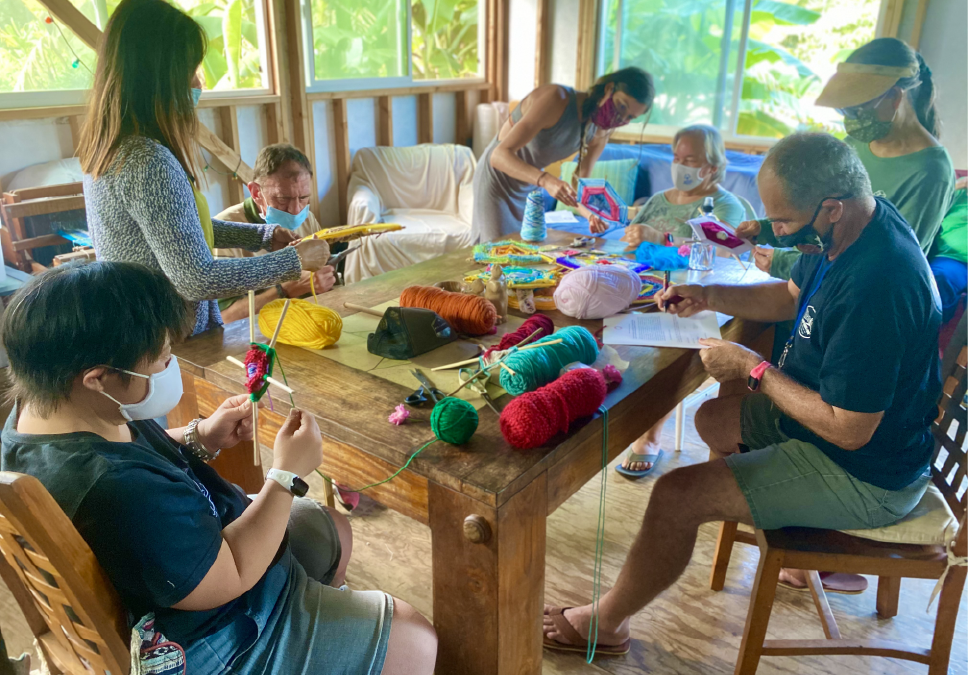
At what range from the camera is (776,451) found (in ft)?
4.95

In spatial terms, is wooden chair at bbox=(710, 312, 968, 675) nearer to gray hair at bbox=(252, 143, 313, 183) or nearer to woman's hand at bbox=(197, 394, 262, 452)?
woman's hand at bbox=(197, 394, 262, 452)

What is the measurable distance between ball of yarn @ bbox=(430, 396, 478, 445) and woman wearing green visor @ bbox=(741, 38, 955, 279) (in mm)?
1750

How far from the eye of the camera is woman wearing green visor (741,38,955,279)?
2.18 m

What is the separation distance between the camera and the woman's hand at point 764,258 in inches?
81.0

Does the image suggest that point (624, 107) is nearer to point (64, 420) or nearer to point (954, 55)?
point (64, 420)

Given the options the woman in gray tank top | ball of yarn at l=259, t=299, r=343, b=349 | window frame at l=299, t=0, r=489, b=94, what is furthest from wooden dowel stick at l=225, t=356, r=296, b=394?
window frame at l=299, t=0, r=489, b=94

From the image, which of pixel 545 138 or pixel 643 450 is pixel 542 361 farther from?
pixel 545 138

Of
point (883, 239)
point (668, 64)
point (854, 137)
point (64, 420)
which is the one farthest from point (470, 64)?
point (64, 420)

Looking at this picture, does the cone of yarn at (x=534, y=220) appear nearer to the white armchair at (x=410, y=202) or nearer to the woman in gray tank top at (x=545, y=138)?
the woman in gray tank top at (x=545, y=138)

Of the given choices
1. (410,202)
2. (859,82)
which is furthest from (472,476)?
(410,202)

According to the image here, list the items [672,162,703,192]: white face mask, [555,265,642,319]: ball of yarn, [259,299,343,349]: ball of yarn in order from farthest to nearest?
[672,162,703,192]: white face mask
[555,265,642,319]: ball of yarn
[259,299,343,349]: ball of yarn

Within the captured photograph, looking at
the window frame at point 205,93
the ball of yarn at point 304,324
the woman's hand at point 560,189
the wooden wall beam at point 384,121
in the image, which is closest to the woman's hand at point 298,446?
the ball of yarn at point 304,324

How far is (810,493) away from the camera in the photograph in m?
1.42

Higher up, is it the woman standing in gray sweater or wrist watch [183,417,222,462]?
the woman standing in gray sweater
